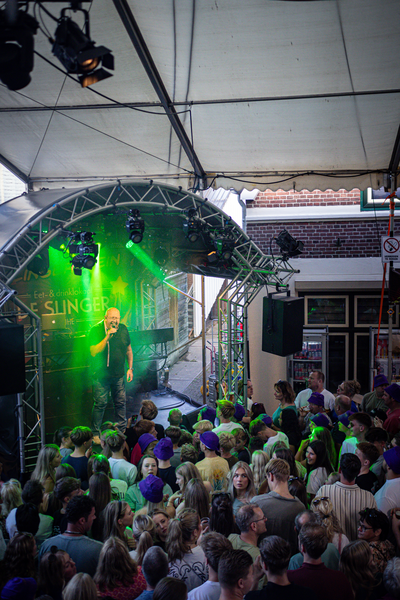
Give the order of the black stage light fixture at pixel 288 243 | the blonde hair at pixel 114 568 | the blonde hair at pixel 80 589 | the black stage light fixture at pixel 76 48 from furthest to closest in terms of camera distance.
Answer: the black stage light fixture at pixel 288 243, the black stage light fixture at pixel 76 48, the blonde hair at pixel 114 568, the blonde hair at pixel 80 589

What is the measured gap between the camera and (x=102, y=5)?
5711 mm

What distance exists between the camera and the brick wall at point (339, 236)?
10906mm

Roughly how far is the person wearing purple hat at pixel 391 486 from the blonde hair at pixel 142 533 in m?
1.84

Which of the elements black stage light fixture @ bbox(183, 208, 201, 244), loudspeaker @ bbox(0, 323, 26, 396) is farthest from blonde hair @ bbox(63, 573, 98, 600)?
black stage light fixture @ bbox(183, 208, 201, 244)

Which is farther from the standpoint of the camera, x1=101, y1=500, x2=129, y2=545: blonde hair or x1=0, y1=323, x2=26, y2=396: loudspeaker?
x1=0, y1=323, x2=26, y2=396: loudspeaker

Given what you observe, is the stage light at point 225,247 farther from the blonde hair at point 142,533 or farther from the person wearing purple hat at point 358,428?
the blonde hair at point 142,533

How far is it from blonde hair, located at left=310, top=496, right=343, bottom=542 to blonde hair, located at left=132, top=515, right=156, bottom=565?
1.11 metres

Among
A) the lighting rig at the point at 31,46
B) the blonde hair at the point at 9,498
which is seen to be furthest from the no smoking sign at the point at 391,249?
the blonde hair at the point at 9,498

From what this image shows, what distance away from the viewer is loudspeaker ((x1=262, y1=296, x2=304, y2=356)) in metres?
8.38

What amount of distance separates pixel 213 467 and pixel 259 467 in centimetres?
43

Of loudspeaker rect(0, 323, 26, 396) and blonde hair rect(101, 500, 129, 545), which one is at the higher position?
loudspeaker rect(0, 323, 26, 396)

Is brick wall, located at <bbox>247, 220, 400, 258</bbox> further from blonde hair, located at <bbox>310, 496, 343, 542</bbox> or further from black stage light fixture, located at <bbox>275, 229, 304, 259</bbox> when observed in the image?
blonde hair, located at <bbox>310, 496, 343, 542</bbox>

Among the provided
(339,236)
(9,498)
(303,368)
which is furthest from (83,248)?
(303,368)

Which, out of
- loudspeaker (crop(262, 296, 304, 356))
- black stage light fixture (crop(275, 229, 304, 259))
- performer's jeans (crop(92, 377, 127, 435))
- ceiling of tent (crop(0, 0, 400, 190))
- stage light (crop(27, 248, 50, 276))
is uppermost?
ceiling of tent (crop(0, 0, 400, 190))
